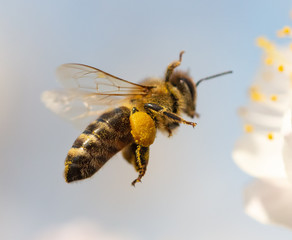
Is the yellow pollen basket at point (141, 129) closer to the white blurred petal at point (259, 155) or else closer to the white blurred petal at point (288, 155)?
the white blurred petal at point (288, 155)

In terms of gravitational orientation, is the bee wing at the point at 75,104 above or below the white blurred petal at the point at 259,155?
above

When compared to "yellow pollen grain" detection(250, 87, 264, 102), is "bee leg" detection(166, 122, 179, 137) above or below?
above

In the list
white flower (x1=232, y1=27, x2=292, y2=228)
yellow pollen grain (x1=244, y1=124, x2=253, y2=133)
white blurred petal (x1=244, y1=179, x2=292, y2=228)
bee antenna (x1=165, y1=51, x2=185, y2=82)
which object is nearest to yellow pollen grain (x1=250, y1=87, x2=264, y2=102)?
white flower (x1=232, y1=27, x2=292, y2=228)

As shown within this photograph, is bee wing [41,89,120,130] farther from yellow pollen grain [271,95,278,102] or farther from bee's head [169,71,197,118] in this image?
yellow pollen grain [271,95,278,102]

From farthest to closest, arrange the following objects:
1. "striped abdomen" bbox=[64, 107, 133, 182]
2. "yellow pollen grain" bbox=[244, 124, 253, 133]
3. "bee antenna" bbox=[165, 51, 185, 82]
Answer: "yellow pollen grain" bbox=[244, 124, 253, 133]
"bee antenna" bbox=[165, 51, 185, 82]
"striped abdomen" bbox=[64, 107, 133, 182]

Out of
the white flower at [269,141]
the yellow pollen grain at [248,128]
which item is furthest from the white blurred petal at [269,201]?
the yellow pollen grain at [248,128]

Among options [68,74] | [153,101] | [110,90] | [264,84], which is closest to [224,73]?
[153,101]
